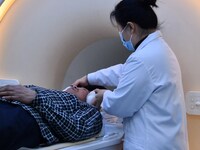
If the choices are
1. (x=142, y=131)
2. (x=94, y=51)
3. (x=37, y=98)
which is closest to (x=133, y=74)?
(x=142, y=131)

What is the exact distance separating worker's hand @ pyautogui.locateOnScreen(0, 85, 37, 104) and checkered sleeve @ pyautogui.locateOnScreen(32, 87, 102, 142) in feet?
0.07

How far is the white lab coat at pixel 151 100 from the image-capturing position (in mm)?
1203

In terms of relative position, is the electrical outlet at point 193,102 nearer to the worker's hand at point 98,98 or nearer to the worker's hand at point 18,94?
the worker's hand at point 98,98

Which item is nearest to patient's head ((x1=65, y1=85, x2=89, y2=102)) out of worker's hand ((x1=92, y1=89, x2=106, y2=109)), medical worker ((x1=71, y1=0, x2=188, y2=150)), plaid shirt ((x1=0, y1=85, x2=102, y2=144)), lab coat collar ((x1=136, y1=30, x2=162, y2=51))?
worker's hand ((x1=92, y1=89, x2=106, y2=109))

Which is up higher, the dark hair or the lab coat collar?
the dark hair

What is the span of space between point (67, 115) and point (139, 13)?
51cm

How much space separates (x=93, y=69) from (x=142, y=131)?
1.11 m

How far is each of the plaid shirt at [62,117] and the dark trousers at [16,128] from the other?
25 mm

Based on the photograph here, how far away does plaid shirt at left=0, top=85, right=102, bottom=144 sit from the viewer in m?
1.17

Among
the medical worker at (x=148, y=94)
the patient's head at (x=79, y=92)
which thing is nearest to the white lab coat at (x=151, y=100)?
the medical worker at (x=148, y=94)

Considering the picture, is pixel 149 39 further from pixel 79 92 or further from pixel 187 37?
pixel 79 92

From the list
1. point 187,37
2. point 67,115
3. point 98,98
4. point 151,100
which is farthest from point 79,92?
point 187,37

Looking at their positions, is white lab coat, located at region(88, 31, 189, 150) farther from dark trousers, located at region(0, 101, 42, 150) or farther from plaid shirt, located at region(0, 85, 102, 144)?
dark trousers, located at region(0, 101, 42, 150)

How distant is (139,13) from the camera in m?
1.27
